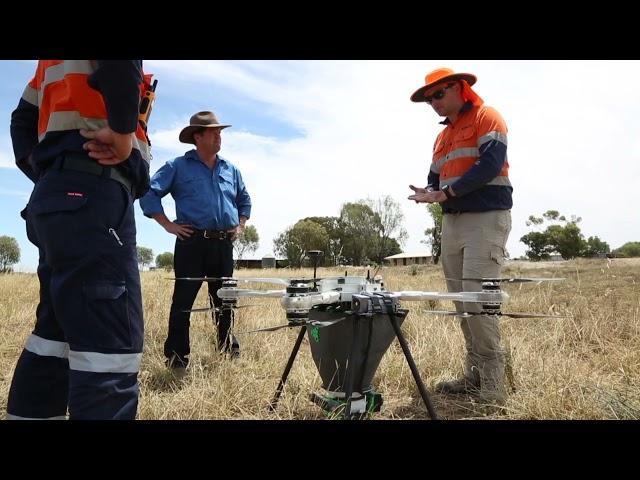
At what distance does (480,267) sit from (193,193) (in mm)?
2786

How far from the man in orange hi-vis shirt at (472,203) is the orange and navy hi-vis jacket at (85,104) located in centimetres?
258

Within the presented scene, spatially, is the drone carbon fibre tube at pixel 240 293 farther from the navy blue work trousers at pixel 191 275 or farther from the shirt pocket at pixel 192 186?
the shirt pocket at pixel 192 186

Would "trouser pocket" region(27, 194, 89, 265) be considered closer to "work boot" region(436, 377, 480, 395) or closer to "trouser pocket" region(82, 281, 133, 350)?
"trouser pocket" region(82, 281, 133, 350)

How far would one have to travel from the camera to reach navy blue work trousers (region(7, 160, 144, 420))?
6.83 feet

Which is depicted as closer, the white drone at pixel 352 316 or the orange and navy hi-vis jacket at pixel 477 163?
the white drone at pixel 352 316

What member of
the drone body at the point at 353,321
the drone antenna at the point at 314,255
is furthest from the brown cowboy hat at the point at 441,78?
the drone body at the point at 353,321

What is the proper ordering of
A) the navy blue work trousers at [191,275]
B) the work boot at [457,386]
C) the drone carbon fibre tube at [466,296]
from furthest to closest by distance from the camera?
the navy blue work trousers at [191,275] → the work boot at [457,386] → the drone carbon fibre tube at [466,296]

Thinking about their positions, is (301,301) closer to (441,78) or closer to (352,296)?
(352,296)

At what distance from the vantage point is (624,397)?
11.5 ft

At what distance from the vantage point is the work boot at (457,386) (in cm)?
418

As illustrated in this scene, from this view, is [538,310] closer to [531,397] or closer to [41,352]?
[531,397]

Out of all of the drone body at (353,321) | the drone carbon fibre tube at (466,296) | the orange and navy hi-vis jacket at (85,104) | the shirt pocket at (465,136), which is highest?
the shirt pocket at (465,136)

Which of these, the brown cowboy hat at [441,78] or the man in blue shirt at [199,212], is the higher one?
the brown cowboy hat at [441,78]
